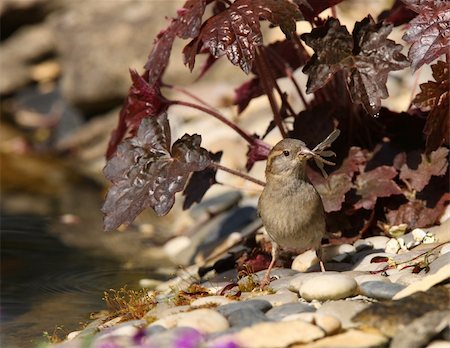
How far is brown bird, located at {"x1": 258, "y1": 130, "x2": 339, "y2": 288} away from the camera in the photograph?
3.58 meters

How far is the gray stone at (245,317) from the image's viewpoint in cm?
282

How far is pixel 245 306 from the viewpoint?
9.81 ft

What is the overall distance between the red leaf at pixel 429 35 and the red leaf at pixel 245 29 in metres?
0.49

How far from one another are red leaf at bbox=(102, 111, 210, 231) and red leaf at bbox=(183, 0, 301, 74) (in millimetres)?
424

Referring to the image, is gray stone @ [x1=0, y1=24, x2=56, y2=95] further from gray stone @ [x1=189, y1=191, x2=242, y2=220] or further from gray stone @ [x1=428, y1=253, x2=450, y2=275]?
gray stone @ [x1=428, y1=253, x2=450, y2=275]

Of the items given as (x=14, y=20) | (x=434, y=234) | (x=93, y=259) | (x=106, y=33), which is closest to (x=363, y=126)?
(x=434, y=234)

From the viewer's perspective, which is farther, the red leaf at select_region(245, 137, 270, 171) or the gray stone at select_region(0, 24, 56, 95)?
the gray stone at select_region(0, 24, 56, 95)

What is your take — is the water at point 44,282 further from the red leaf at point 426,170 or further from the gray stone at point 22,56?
the gray stone at point 22,56

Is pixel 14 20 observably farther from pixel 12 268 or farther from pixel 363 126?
pixel 363 126

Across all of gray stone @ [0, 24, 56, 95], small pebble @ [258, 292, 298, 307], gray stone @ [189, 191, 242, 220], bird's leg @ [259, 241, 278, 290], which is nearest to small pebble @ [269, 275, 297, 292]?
bird's leg @ [259, 241, 278, 290]

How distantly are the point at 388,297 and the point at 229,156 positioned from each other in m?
3.23

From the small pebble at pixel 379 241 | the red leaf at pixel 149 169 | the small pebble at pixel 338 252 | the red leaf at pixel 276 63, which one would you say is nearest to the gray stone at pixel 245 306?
the red leaf at pixel 149 169

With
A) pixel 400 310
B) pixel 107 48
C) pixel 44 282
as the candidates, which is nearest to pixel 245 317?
pixel 400 310

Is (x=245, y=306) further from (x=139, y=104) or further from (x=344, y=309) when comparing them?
(x=139, y=104)
